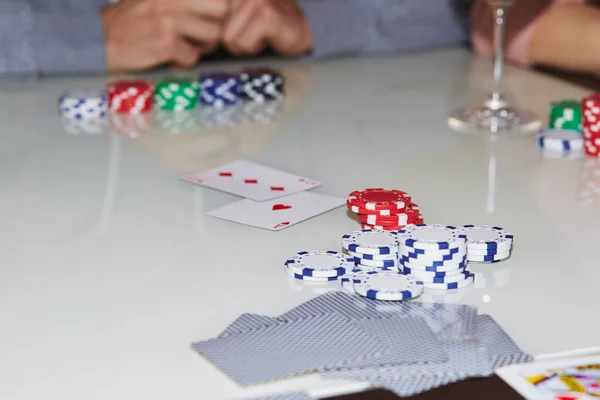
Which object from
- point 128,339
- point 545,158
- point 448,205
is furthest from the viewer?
point 545,158

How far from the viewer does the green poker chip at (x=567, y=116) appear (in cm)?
208

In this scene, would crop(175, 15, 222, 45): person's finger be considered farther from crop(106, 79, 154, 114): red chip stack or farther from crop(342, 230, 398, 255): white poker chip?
crop(342, 230, 398, 255): white poker chip

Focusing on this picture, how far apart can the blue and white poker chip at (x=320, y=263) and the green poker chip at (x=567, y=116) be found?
885 millimetres

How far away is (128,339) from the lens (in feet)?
3.91

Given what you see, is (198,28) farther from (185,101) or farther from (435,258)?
(435,258)

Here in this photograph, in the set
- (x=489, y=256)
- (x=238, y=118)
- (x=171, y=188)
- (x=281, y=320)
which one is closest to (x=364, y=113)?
(x=238, y=118)

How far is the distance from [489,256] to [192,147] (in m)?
0.84

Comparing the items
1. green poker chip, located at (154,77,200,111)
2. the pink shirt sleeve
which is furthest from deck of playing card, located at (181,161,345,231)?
the pink shirt sleeve

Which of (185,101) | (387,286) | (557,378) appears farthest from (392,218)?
(185,101)

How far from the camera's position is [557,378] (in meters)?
1.06

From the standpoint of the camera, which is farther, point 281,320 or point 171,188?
point 171,188

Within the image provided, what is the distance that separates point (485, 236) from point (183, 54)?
5.30 ft

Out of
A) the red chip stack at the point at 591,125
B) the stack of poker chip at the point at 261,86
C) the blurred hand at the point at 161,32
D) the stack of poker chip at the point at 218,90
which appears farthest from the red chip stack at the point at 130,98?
the red chip stack at the point at 591,125

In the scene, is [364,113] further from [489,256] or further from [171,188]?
[489,256]
